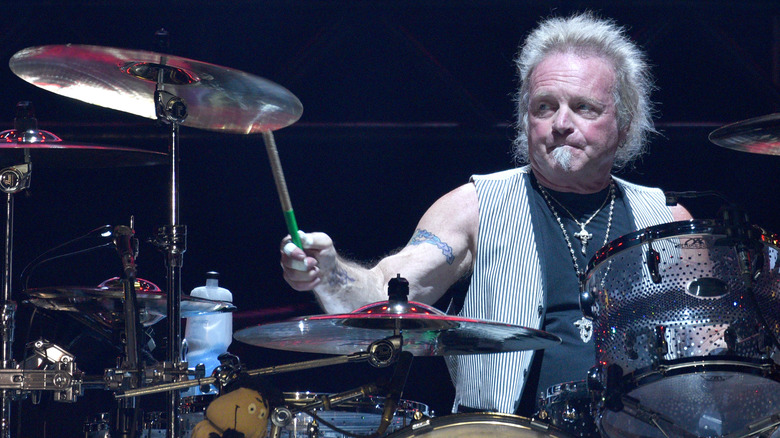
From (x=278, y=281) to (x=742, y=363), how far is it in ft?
8.24

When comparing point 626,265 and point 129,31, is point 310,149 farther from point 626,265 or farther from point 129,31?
point 626,265

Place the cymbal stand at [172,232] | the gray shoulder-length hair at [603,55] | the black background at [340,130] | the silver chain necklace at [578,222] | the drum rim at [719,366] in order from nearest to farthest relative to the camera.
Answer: the drum rim at [719,366] < the cymbal stand at [172,232] < the silver chain necklace at [578,222] < the gray shoulder-length hair at [603,55] < the black background at [340,130]

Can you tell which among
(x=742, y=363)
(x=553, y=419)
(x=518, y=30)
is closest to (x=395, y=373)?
(x=553, y=419)

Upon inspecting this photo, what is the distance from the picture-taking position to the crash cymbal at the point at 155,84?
2158 mm

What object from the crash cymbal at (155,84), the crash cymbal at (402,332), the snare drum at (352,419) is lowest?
the snare drum at (352,419)

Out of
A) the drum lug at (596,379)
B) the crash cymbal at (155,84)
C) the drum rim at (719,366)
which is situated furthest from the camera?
the crash cymbal at (155,84)

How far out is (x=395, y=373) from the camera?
1.75 meters

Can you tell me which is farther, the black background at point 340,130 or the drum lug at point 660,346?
the black background at point 340,130

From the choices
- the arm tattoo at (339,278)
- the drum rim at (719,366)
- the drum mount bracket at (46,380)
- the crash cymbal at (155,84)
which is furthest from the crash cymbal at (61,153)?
the drum rim at (719,366)

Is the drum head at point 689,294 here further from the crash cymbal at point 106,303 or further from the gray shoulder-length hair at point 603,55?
the crash cymbal at point 106,303

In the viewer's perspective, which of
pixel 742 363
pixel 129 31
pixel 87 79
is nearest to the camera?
pixel 742 363

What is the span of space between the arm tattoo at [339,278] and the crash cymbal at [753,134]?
106 cm

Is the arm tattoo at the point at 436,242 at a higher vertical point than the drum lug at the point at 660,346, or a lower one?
higher

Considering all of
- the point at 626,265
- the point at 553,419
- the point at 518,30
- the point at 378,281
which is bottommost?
the point at 553,419
